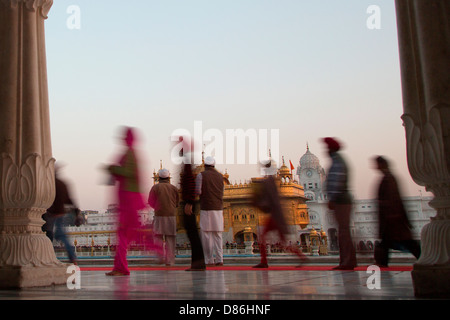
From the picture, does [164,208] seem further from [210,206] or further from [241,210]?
[241,210]

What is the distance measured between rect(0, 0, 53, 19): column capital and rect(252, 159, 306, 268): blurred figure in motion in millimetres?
3073

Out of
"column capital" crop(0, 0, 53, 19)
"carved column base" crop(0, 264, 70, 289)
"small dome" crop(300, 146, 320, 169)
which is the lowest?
"carved column base" crop(0, 264, 70, 289)

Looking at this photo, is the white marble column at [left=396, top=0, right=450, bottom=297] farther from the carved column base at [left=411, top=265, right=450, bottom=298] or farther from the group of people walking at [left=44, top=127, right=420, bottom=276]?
the group of people walking at [left=44, top=127, right=420, bottom=276]

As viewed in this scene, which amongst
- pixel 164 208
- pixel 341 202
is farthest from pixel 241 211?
pixel 341 202

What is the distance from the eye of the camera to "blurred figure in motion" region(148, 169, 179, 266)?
19.5ft

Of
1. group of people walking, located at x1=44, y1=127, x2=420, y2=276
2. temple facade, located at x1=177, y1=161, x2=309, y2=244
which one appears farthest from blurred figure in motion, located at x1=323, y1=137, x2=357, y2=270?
temple facade, located at x1=177, y1=161, x2=309, y2=244

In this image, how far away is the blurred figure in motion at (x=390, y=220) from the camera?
4500mm

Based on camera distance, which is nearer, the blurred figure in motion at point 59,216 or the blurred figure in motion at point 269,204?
the blurred figure in motion at point 269,204

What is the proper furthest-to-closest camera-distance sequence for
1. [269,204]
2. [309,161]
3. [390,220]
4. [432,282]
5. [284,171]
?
[309,161]
[284,171]
[269,204]
[390,220]
[432,282]

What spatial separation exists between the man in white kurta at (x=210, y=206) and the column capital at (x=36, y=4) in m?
2.57

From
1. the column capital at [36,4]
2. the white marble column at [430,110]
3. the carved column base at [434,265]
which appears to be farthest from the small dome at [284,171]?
the carved column base at [434,265]

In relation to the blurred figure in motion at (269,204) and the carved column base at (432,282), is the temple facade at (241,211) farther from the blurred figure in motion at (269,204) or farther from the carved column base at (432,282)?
the carved column base at (432,282)

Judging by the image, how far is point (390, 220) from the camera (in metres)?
4.60

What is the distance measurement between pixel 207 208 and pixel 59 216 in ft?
6.26
